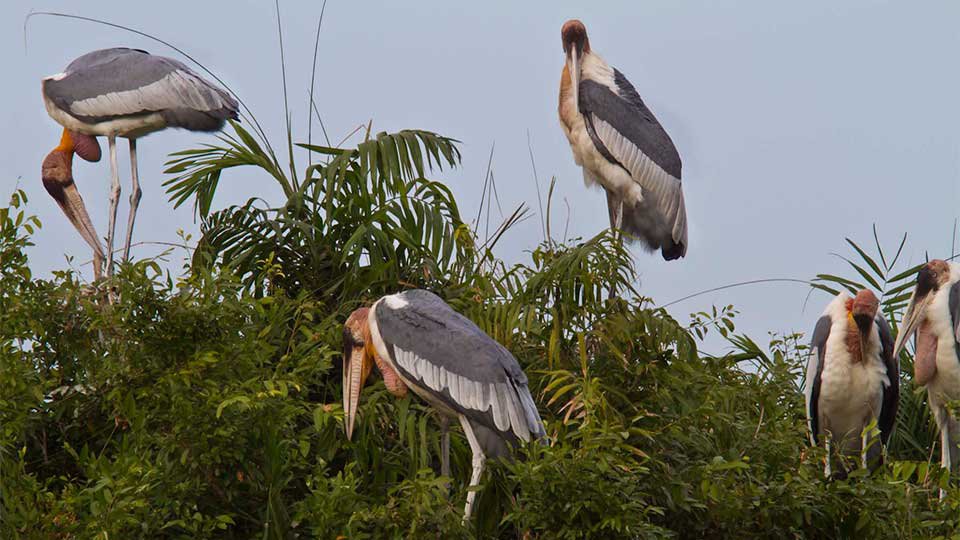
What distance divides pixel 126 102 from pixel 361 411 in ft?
8.79

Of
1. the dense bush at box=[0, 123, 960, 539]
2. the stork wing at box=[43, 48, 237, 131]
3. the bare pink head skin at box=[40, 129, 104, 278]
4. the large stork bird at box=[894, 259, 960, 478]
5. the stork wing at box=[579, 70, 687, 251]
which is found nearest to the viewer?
the dense bush at box=[0, 123, 960, 539]

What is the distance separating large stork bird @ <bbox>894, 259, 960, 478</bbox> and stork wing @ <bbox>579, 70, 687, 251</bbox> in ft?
4.56

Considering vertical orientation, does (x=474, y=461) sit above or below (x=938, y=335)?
below

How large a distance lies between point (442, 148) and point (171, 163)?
3.92 feet

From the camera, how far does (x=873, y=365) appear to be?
21.6 ft

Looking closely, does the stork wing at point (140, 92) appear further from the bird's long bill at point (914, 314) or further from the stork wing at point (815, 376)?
the bird's long bill at point (914, 314)

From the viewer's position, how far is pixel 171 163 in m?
7.24

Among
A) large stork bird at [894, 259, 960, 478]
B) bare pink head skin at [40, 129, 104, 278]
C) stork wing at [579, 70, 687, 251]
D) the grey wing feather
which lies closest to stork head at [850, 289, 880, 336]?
large stork bird at [894, 259, 960, 478]

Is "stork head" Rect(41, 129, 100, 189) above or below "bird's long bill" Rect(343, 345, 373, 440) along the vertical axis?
above

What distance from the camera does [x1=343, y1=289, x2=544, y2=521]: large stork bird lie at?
5.40 metres

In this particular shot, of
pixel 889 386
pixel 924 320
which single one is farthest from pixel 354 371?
pixel 924 320

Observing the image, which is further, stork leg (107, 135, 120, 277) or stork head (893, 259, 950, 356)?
stork leg (107, 135, 120, 277)

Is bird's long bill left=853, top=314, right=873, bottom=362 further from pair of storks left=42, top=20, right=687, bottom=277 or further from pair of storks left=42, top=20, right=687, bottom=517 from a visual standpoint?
pair of storks left=42, top=20, right=687, bottom=277

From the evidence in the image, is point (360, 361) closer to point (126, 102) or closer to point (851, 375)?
point (851, 375)
